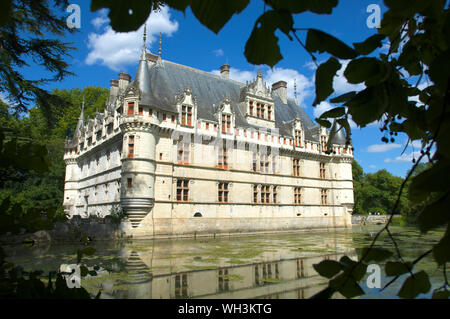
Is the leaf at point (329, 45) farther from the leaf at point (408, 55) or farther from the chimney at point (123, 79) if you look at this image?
the chimney at point (123, 79)

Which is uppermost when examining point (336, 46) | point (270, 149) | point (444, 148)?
point (270, 149)

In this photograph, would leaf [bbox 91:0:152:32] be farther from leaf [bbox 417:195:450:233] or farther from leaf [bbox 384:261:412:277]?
leaf [bbox 384:261:412:277]

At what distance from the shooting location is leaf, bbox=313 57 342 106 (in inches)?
35.0

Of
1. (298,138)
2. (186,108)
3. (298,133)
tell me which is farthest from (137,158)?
(298,133)

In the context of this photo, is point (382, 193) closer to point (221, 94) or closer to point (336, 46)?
point (221, 94)

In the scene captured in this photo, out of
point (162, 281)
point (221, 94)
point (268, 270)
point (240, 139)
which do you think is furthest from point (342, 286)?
point (221, 94)

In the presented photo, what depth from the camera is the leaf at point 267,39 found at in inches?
30.3

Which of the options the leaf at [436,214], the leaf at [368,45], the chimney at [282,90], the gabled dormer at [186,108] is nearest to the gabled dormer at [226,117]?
the gabled dormer at [186,108]

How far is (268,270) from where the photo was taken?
276 inches

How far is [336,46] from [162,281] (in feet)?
19.6

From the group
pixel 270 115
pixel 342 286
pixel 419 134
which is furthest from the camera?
pixel 270 115

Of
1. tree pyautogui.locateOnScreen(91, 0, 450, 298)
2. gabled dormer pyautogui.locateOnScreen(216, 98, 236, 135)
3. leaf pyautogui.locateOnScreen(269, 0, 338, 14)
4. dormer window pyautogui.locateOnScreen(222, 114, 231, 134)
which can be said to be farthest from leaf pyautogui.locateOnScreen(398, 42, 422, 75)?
dormer window pyautogui.locateOnScreen(222, 114, 231, 134)

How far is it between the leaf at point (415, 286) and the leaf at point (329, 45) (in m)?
0.71

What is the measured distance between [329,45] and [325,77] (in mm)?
117
